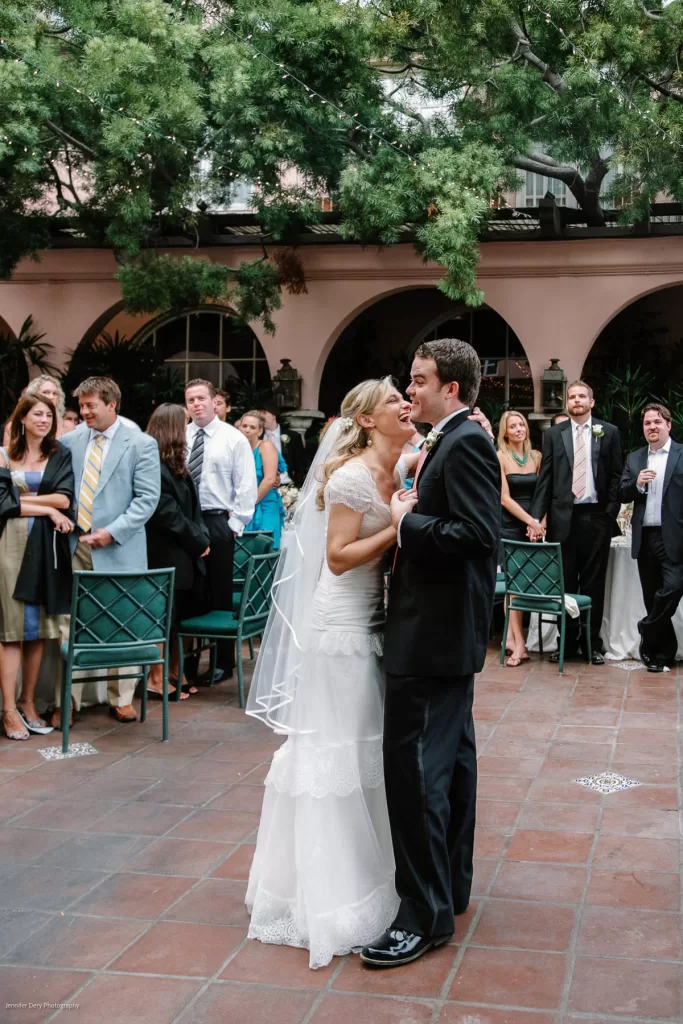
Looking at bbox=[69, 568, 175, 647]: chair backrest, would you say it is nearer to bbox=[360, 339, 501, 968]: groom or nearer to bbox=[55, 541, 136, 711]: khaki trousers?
bbox=[55, 541, 136, 711]: khaki trousers

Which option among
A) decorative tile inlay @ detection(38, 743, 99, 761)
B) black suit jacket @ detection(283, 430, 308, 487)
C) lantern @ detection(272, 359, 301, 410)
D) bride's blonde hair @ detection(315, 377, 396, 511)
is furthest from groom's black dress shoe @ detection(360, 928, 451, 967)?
lantern @ detection(272, 359, 301, 410)

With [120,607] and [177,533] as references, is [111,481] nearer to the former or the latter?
[177,533]

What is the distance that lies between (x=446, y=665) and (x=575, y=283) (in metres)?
12.2

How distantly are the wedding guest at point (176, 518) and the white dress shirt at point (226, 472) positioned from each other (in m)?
0.44

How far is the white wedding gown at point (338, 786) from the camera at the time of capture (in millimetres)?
3592

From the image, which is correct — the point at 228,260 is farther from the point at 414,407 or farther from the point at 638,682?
the point at 414,407

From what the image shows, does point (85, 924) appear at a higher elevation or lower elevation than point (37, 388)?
lower

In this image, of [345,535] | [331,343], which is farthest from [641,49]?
[345,535]

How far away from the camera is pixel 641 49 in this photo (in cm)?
1116

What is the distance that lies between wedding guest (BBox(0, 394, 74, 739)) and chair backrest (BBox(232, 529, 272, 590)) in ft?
5.10

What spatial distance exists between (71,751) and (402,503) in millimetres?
3243

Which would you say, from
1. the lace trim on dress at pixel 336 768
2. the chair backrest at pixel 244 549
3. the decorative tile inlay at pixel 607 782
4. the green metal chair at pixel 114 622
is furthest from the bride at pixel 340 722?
Answer: the chair backrest at pixel 244 549

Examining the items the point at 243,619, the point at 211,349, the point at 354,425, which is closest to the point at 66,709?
the point at 243,619

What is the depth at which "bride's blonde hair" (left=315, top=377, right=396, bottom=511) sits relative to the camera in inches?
145
